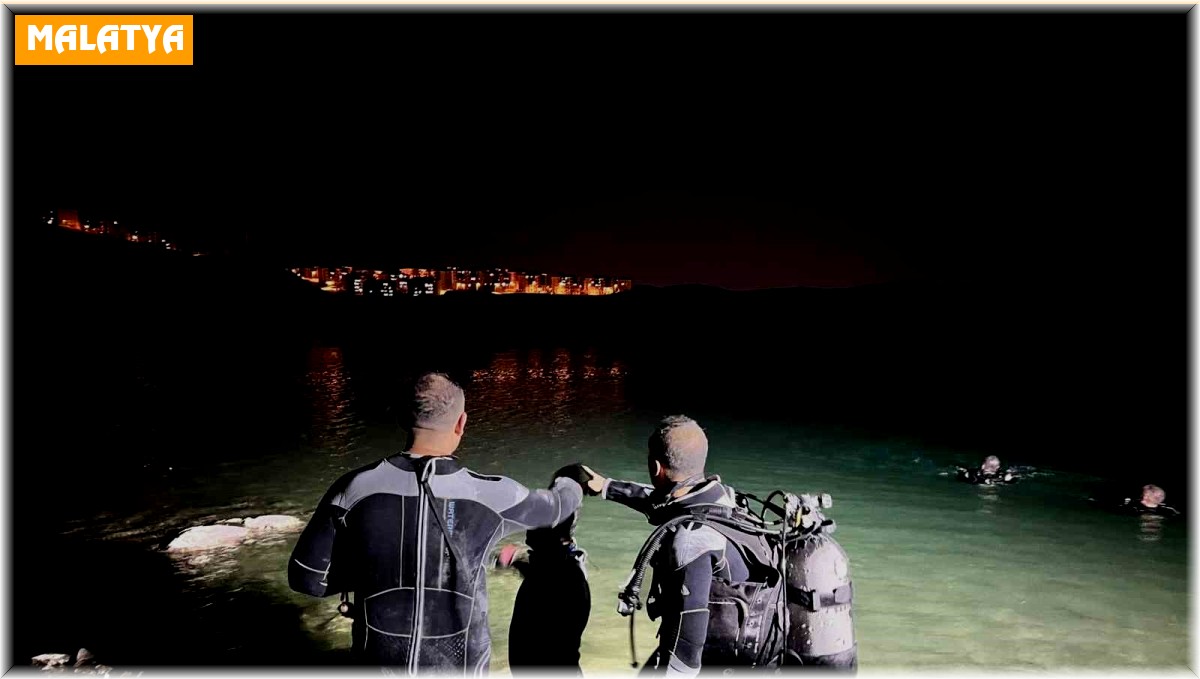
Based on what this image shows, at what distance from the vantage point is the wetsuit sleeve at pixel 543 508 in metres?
3.29

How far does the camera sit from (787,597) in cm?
366

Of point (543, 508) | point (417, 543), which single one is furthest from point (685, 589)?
point (417, 543)

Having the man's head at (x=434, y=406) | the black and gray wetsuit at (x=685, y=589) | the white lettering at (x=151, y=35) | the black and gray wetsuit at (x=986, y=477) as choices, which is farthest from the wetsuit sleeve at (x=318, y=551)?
the black and gray wetsuit at (x=986, y=477)

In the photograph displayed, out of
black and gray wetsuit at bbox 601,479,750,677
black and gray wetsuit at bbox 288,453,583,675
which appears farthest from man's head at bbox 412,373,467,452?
black and gray wetsuit at bbox 601,479,750,677

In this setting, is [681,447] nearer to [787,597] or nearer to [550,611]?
[787,597]

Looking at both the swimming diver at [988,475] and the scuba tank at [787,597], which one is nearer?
the scuba tank at [787,597]

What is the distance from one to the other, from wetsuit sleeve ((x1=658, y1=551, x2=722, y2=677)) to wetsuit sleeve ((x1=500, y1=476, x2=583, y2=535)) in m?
0.58

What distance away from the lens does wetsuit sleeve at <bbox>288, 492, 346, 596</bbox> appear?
3.13 meters

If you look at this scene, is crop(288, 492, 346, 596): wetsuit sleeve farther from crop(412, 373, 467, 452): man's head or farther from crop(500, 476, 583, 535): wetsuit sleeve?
crop(500, 476, 583, 535): wetsuit sleeve

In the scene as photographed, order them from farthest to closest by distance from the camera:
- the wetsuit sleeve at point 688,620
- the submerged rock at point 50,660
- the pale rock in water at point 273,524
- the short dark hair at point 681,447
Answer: the pale rock in water at point 273,524, the submerged rock at point 50,660, the short dark hair at point 681,447, the wetsuit sleeve at point 688,620

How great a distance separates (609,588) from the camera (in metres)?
8.53

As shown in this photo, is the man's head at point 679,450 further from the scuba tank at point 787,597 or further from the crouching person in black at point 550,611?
the crouching person in black at point 550,611

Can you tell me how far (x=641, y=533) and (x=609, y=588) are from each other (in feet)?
7.27

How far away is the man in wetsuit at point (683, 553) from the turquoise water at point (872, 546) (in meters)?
3.58
